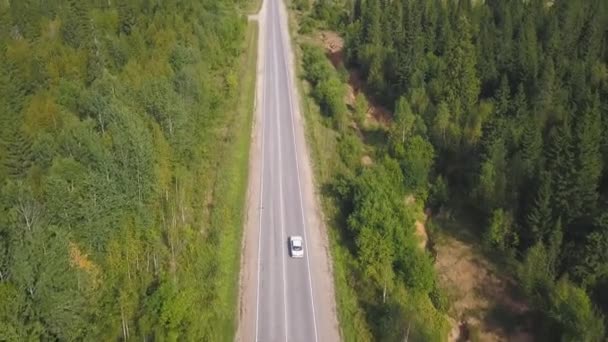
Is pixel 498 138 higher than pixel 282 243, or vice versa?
pixel 498 138

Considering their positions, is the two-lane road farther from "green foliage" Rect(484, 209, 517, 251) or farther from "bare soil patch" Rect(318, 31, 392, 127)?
"green foliage" Rect(484, 209, 517, 251)

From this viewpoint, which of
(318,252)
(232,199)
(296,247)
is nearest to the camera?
(296,247)

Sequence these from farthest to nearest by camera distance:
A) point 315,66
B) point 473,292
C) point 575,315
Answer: point 315,66
point 473,292
point 575,315

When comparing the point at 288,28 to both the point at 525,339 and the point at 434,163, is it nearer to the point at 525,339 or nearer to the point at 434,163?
the point at 434,163

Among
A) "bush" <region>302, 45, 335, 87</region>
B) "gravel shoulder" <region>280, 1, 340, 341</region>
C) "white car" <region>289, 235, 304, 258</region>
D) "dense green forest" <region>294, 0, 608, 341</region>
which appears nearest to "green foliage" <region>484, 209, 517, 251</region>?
"dense green forest" <region>294, 0, 608, 341</region>

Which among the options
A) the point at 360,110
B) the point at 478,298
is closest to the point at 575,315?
the point at 478,298

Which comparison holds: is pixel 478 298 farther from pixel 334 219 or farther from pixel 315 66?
pixel 315 66
